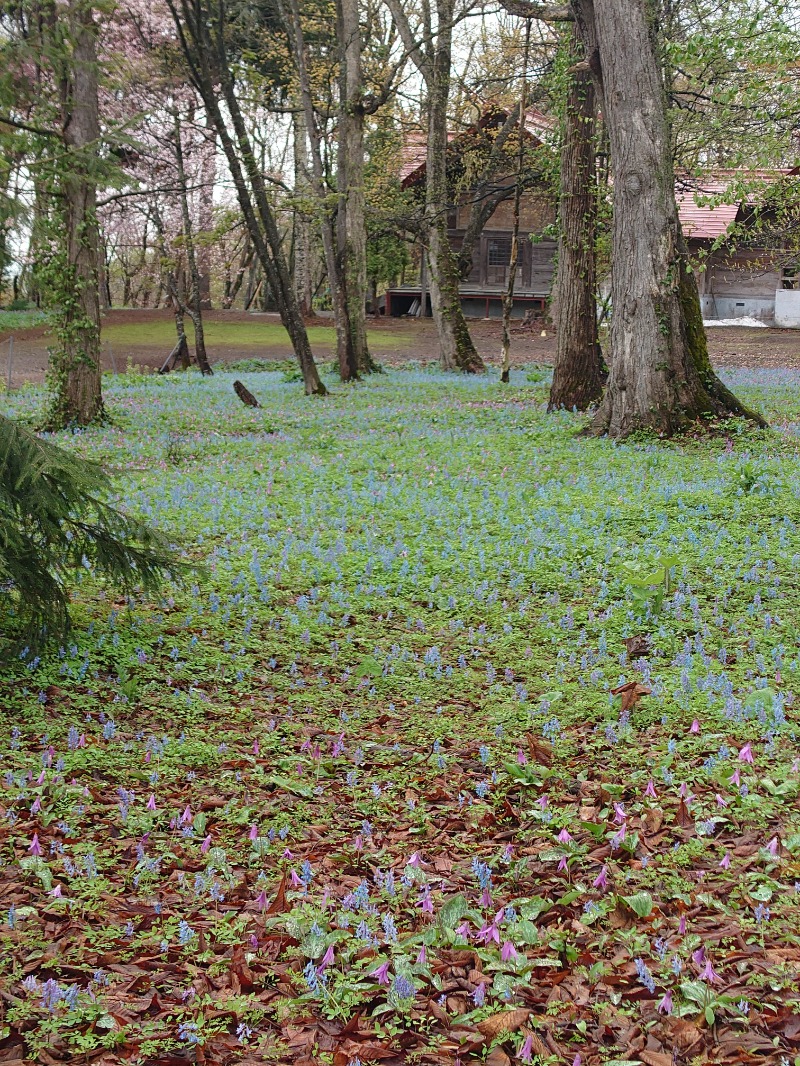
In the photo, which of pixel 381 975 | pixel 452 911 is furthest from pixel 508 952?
pixel 381 975

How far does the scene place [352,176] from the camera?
22.8 metres

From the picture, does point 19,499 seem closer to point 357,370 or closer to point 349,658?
point 349,658

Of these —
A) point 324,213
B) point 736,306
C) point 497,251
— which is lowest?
point 736,306

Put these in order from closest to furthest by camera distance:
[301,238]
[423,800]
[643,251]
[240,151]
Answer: [423,800] < [643,251] < [240,151] < [301,238]

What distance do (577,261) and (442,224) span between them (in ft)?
29.1

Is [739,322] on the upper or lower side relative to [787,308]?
lower

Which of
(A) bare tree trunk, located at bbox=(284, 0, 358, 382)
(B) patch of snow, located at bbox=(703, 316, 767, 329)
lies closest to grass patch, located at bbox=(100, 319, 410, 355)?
(A) bare tree trunk, located at bbox=(284, 0, 358, 382)

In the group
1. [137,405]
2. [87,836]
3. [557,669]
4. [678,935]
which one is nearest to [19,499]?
[87,836]

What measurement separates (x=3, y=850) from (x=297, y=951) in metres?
1.30

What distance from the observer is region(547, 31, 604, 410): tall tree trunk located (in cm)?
1498

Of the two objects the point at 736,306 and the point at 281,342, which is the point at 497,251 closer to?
the point at 736,306

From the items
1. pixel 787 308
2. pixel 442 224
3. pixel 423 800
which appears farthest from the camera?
pixel 787 308

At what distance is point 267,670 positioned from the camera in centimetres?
559

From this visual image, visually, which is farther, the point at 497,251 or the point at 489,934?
the point at 497,251
